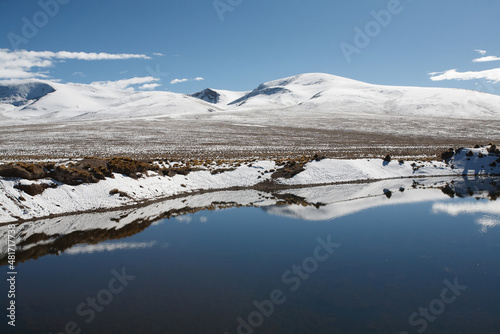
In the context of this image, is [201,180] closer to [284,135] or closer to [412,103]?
[284,135]

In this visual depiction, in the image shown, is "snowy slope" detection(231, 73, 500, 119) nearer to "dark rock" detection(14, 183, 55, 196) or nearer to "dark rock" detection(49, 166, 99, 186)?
"dark rock" detection(49, 166, 99, 186)

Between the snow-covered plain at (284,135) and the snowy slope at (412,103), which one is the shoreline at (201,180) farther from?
the snowy slope at (412,103)

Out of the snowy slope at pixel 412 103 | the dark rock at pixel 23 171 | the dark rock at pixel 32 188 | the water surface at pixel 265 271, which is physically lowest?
the water surface at pixel 265 271

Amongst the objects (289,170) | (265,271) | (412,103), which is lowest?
(265,271)

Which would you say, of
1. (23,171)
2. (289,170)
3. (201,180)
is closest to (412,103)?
(289,170)

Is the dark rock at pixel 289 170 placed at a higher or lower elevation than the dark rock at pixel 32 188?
lower

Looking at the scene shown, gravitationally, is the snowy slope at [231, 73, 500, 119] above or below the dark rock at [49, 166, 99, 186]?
above

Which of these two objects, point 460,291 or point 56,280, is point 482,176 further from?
point 56,280

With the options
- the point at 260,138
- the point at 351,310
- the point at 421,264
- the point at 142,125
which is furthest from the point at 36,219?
the point at 142,125

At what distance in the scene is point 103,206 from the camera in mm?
22641

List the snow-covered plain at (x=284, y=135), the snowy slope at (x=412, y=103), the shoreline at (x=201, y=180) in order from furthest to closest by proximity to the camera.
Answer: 1. the snowy slope at (x=412, y=103)
2. the snow-covered plain at (x=284, y=135)
3. the shoreline at (x=201, y=180)

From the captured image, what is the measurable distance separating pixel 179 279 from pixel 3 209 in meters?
13.9

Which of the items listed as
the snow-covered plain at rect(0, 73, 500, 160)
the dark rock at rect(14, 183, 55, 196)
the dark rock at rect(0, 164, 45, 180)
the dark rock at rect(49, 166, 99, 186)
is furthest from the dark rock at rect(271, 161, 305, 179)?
the dark rock at rect(0, 164, 45, 180)

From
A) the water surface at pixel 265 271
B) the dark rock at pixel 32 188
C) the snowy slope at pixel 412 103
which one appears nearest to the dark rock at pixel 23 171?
the dark rock at pixel 32 188
